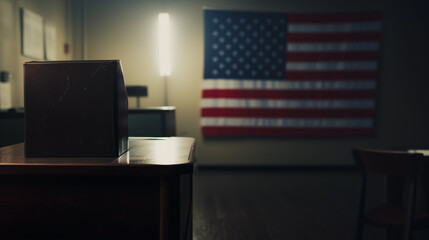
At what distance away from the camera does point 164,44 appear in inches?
174

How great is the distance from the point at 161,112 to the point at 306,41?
2654 mm

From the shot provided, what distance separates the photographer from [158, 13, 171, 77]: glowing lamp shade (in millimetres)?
4355

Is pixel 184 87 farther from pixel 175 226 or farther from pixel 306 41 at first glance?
pixel 175 226

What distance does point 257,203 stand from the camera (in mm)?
3111

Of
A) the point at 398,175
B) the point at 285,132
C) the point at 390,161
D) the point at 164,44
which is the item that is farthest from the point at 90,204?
the point at 285,132

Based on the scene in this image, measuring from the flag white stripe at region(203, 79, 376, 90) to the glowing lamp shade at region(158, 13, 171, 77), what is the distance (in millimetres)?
597

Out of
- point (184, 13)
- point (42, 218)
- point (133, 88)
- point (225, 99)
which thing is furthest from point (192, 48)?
point (42, 218)

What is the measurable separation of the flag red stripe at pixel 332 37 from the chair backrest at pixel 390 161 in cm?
316

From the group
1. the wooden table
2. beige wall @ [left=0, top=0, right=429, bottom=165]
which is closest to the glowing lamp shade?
beige wall @ [left=0, top=0, right=429, bottom=165]

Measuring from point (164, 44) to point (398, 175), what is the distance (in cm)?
348

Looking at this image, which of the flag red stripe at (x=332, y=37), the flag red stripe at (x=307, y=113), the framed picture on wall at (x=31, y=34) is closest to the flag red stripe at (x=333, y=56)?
the flag red stripe at (x=332, y=37)

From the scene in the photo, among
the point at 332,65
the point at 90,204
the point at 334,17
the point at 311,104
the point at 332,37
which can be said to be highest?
the point at 334,17

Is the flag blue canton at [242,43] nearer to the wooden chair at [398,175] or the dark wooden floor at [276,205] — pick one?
the dark wooden floor at [276,205]

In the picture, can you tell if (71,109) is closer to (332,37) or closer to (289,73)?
(289,73)
